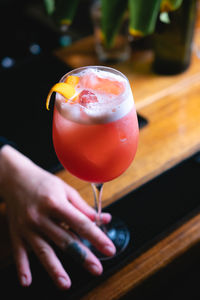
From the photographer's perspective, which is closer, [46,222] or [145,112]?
[46,222]

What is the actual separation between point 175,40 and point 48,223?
2.45 feet

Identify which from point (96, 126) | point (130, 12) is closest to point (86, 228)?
point (96, 126)

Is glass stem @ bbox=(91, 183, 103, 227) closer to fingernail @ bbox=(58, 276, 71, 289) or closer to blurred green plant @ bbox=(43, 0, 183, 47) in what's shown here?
fingernail @ bbox=(58, 276, 71, 289)

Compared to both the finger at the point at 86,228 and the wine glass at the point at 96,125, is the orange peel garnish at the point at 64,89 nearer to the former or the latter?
the wine glass at the point at 96,125

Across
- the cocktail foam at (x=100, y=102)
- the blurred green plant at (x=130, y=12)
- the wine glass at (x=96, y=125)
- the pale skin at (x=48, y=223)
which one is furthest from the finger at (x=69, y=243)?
the blurred green plant at (x=130, y=12)

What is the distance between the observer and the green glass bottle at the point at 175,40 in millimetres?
1045

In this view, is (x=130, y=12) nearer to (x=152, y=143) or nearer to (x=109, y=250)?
(x=152, y=143)

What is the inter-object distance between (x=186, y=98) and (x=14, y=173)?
2.00 feet

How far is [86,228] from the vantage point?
2.43 ft

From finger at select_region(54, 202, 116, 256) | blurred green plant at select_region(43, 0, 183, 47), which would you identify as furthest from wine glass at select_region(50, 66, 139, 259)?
blurred green plant at select_region(43, 0, 183, 47)

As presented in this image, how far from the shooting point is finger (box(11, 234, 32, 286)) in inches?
27.2

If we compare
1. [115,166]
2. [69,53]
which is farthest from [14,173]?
[69,53]

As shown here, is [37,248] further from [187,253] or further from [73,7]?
[73,7]

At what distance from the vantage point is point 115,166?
2.18ft
